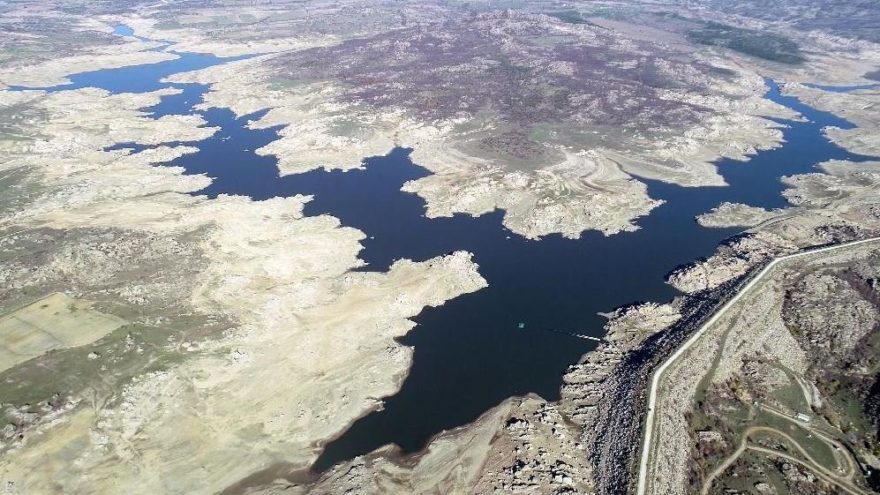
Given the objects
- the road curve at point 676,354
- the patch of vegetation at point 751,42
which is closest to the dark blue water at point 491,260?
the road curve at point 676,354

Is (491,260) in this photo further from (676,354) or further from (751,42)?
(751,42)

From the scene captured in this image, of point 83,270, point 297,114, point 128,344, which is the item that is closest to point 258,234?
point 83,270

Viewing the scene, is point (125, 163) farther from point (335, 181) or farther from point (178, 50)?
point (178, 50)

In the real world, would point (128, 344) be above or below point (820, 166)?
below

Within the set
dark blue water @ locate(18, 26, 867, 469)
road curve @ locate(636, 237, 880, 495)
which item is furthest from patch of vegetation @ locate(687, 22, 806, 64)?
road curve @ locate(636, 237, 880, 495)

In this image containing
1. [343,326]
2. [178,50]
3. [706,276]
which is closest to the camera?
[343,326]

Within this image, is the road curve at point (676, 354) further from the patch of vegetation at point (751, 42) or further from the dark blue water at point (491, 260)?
the patch of vegetation at point (751, 42)

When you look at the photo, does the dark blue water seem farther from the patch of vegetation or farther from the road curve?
the patch of vegetation
